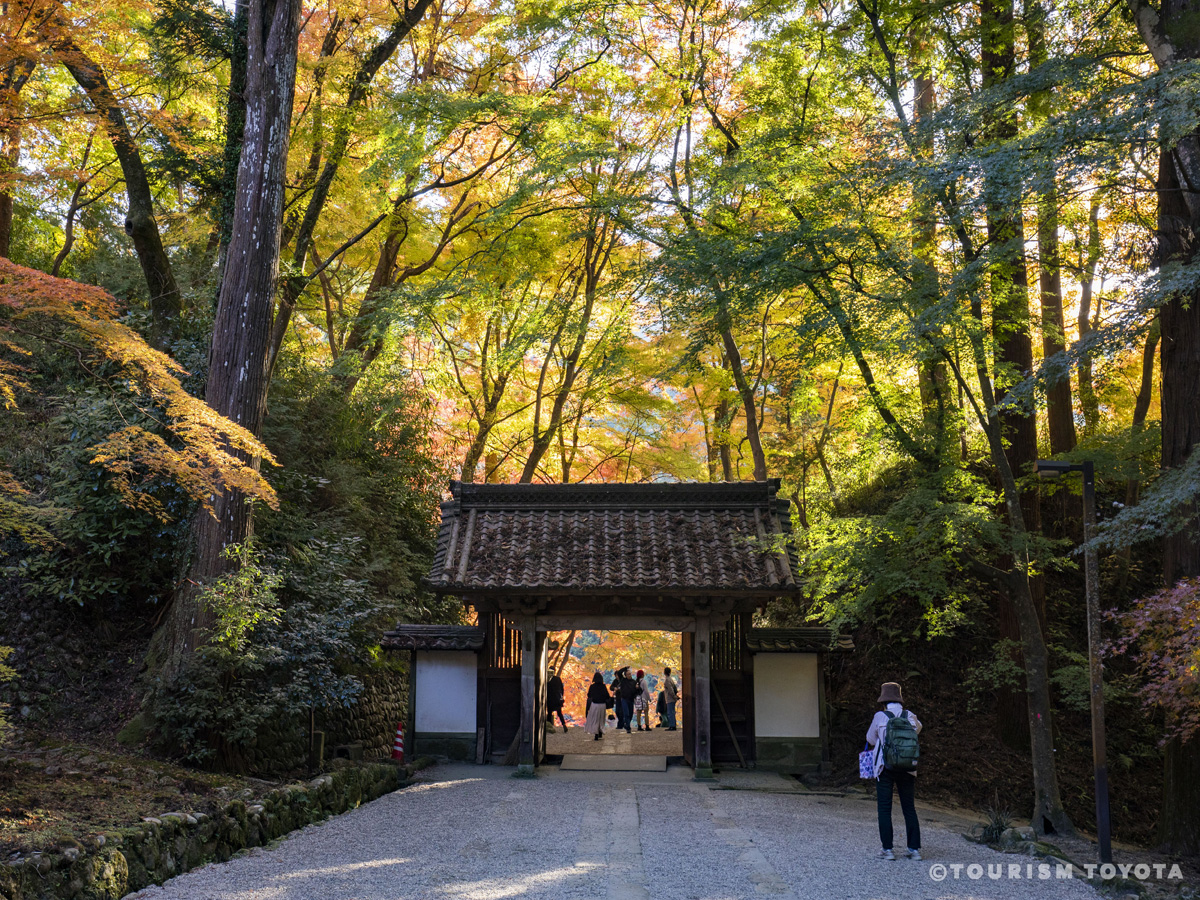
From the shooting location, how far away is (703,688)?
36.6ft

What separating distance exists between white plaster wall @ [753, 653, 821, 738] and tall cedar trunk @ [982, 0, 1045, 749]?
2609mm

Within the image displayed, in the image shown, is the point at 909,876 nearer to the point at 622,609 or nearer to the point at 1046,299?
the point at 622,609

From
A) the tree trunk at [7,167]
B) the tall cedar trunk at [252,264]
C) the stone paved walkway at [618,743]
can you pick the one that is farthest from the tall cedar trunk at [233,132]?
the stone paved walkway at [618,743]

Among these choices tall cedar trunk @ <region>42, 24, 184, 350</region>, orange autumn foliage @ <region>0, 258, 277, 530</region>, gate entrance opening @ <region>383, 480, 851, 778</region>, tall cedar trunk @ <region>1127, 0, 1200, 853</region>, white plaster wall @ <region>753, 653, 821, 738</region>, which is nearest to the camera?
orange autumn foliage @ <region>0, 258, 277, 530</region>

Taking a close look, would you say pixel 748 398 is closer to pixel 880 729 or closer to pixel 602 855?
pixel 880 729

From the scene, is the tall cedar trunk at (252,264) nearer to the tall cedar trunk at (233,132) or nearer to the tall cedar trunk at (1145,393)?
the tall cedar trunk at (233,132)

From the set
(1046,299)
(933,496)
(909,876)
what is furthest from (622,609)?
(1046,299)

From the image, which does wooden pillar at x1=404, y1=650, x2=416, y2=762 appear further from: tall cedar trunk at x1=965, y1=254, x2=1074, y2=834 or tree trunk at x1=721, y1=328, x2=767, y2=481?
tall cedar trunk at x1=965, y1=254, x2=1074, y2=834

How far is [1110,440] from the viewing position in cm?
1088

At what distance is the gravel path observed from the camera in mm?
5703

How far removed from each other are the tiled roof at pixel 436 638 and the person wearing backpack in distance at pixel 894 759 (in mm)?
6487

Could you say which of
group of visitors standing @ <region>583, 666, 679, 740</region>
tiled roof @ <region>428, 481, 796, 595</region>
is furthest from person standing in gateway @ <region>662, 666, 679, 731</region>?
tiled roof @ <region>428, 481, 796, 595</region>

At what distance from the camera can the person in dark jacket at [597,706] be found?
15.4 m

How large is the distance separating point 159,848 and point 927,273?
8.32 metres
